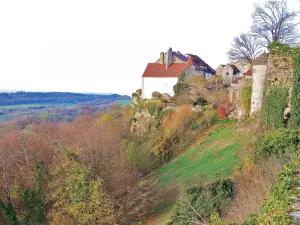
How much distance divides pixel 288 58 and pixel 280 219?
1366cm

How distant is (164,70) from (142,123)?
8822 millimetres

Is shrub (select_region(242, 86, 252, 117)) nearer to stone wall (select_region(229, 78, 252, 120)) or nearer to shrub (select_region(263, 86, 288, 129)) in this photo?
stone wall (select_region(229, 78, 252, 120))

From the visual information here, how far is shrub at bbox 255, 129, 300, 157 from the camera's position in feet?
42.5

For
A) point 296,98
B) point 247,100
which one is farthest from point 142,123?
point 296,98

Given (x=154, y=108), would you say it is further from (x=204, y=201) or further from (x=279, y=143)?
(x=204, y=201)

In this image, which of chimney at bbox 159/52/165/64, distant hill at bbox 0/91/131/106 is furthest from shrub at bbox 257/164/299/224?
distant hill at bbox 0/91/131/106

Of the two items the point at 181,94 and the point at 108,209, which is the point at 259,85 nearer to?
the point at 108,209

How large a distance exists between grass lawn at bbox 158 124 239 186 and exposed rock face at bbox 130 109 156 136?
9.30 meters

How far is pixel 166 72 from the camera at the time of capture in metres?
40.2

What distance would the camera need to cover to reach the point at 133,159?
26.6 m

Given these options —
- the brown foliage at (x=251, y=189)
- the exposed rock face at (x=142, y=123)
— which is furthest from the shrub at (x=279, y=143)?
the exposed rock face at (x=142, y=123)

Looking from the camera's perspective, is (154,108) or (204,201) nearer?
(204,201)

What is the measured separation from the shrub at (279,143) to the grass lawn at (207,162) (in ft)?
9.72

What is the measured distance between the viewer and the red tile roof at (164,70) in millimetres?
39506
